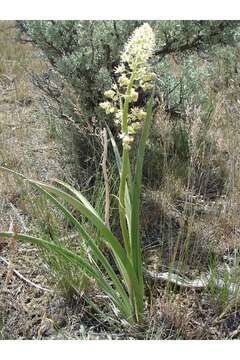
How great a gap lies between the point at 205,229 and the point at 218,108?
65 centimetres

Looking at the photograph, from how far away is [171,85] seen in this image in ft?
10.2

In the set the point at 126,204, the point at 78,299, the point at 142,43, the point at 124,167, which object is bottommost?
the point at 78,299

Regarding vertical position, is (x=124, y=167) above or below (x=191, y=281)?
above

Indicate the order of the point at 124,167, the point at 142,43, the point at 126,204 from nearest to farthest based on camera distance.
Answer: the point at 142,43, the point at 124,167, the point at 126,204

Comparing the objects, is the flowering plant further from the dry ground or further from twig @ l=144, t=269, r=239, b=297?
twig @ l=144, t=269, r=239, b=297

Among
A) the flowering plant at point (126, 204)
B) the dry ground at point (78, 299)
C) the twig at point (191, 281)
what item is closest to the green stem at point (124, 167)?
the flowering plant at point (126, 204)

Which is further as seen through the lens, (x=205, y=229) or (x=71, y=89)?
(x=71, y=89)

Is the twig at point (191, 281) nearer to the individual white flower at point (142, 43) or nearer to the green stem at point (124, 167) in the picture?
the green stem at point (124, 167)

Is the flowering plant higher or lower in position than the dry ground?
higher

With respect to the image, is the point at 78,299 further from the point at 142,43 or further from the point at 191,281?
the point at 142,43

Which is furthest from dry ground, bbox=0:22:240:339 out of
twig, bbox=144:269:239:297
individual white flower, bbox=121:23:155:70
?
individual white flower, bbox=121:23:155:70

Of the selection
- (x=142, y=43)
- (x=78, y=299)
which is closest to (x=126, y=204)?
(x=78, y=299)

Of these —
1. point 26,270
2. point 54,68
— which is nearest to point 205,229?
point 26,270

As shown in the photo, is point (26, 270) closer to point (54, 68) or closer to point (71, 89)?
point (71, 89)
